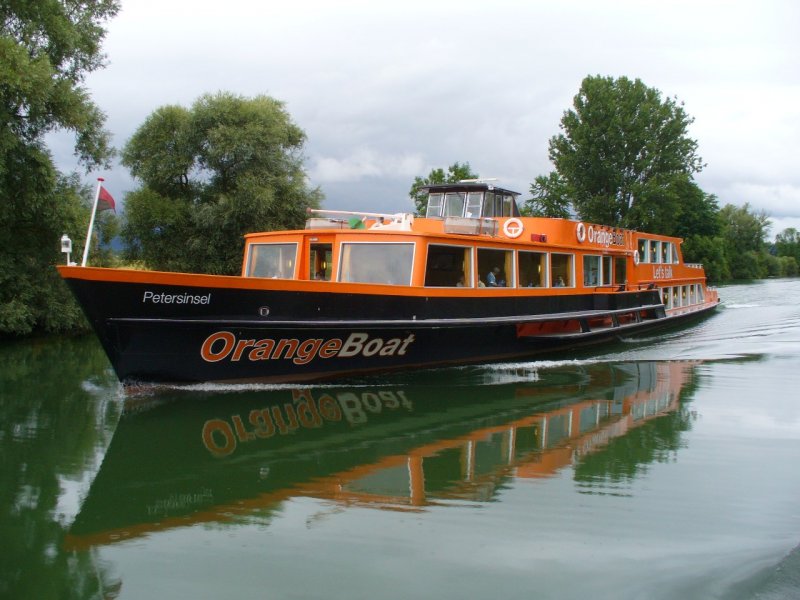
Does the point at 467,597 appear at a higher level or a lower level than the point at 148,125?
Answer: lower

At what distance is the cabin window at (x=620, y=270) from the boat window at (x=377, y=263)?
6962mm

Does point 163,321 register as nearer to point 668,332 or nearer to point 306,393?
point 306,393

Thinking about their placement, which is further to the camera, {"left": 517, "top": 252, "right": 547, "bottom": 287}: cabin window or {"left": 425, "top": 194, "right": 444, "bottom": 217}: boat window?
{"left": 425, "top": 194, "right": 444, "bottom": 217}: boat window

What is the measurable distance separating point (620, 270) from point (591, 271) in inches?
73.9

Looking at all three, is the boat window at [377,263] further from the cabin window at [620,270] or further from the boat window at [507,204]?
the cabin window at [620,270]

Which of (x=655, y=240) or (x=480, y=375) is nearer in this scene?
(x=480, y=375)

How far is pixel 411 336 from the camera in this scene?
10938 mm

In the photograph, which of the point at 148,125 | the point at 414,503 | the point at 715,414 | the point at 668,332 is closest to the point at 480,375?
the point at 715,414

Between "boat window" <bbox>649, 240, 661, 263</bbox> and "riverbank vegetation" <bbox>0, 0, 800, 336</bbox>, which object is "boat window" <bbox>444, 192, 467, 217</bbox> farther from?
"riverbank vegetation" <bbox>0, 0, 800, 336</bbox>

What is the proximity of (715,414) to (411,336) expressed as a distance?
4286mm

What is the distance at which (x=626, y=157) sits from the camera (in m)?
43.0

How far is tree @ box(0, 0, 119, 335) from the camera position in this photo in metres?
15.8

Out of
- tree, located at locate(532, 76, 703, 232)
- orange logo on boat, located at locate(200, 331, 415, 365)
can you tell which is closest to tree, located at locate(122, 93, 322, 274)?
orange logo on boat, located at locate(200, 331, 415, 365)

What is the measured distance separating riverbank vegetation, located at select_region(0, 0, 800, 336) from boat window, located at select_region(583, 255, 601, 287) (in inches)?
461
